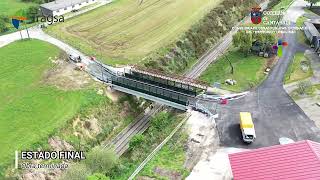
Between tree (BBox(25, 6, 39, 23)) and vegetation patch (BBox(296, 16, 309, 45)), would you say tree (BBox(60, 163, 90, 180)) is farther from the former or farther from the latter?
vegetation patch (BBox(296, 16, 309, 45))

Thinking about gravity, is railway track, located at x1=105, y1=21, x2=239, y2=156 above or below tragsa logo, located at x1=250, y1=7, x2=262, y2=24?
below

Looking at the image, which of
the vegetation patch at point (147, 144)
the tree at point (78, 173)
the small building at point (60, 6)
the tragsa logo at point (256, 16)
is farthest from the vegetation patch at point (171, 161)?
the small building at point (60, 6)

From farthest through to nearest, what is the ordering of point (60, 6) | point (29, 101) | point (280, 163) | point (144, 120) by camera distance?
point (60, 6) → point (144, 120) → point (29, 101) → point (280, 163)

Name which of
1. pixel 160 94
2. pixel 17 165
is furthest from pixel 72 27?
pixel 17 165

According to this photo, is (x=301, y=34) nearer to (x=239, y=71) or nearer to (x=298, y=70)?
(x=298, y=70)

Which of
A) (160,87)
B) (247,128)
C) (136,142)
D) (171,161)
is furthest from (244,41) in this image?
(171,161)

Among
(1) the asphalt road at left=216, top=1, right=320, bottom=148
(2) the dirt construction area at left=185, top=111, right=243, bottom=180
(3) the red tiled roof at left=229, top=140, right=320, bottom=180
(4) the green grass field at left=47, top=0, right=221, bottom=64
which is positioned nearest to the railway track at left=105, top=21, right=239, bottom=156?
(4) the green grass field at left=47, top=0, right=221, bottom=64

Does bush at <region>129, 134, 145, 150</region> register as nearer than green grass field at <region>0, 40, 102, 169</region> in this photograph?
No
